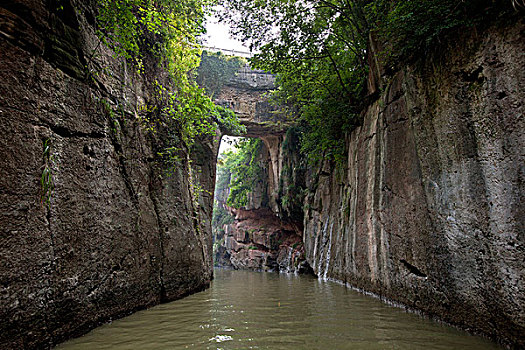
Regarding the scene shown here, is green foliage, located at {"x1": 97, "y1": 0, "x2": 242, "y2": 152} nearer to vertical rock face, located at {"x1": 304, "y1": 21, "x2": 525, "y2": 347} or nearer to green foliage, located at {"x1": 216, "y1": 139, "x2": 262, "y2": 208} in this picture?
vertical rock face, located at {"x1": 304, "y1": 21, "x2": 525, "y2": 347}

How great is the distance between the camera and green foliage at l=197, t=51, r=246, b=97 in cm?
1853

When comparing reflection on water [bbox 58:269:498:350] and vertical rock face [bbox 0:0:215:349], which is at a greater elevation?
vertical rock face [bbox 0:0:215:349]

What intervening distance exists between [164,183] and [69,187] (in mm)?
2914

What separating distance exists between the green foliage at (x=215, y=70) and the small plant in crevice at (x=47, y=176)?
15.7 metres

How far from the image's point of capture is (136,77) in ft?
19.9

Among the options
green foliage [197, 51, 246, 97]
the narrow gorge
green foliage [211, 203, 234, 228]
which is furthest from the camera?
green foliage [211, 203, 234, 228]

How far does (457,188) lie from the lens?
12.3 feet

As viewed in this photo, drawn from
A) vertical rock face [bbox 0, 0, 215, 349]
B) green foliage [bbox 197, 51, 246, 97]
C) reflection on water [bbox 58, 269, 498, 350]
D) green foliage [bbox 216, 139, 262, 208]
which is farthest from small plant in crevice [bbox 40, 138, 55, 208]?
green foliage [bbox 216, 139, 262, 208]

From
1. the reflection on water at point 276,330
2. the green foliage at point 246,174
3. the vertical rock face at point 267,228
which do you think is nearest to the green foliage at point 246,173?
the green foliage at point 246,174

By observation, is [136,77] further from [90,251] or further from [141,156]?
[90,251]

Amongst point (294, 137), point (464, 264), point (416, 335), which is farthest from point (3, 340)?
point (294, 137)

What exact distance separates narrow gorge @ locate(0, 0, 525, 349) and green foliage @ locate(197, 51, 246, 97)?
1177 centimetres

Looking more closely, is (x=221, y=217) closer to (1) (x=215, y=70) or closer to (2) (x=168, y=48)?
(1) (x=215, y=70)

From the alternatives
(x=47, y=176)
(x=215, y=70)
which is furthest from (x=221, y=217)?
(x=47, y=176)
